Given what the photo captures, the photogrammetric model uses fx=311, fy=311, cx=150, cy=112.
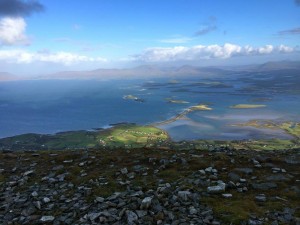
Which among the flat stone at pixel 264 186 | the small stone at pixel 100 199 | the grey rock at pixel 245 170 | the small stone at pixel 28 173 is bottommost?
the small stone at pixel 28 173

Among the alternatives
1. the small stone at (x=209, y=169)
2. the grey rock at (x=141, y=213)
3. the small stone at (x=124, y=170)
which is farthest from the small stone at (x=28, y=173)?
the small stone at (x=209, y=169)

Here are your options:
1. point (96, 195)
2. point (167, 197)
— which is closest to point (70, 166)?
point (96, 195)

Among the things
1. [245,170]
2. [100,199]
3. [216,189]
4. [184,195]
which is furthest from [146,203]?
[245,170]

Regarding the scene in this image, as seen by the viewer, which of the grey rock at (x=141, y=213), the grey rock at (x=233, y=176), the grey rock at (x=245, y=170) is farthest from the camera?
the grey rock at (x=245, y=170)

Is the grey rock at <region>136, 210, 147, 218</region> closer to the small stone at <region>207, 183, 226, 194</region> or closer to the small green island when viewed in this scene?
the small stone at <region>207, 183, 226, 194</region>

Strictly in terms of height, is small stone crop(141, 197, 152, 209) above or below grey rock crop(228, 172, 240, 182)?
above

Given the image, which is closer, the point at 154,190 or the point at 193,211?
the point at 193,211

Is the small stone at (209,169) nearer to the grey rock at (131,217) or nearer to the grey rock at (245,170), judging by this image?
the grey rock at (245,170)

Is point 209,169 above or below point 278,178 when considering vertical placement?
above

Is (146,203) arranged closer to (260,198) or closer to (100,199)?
(100,199)

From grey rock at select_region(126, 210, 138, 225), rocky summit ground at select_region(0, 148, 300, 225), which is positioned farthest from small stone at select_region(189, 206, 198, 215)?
grey rock at select_region(126, 210, 138, 225)
